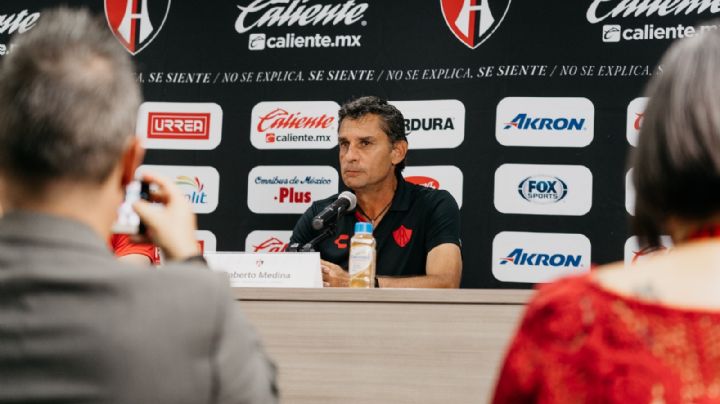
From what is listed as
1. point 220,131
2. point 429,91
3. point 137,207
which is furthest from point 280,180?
point 137,207

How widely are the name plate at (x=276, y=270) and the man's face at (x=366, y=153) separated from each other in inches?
47.3

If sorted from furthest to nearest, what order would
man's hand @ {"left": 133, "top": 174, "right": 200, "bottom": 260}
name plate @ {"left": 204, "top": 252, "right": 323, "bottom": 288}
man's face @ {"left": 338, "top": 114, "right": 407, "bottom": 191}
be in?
man's face @ {"left": 338, "top": 114, "right": 407, "bottom": 191}
name plate @ {"left": 204, "top": 252, "right": 323, "bottom": 288}
man's hand @ {"left": 133, "top": 174, "right": 200, "bottom": 260}

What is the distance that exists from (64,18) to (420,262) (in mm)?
2618

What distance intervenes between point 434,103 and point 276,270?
183 cm

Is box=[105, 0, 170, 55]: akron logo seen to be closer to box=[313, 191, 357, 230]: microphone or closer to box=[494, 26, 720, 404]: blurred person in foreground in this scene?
box=[313, 191, 357, 230]: microphone

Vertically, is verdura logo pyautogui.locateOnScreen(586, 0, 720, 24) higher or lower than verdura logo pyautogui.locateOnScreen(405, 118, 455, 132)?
higher

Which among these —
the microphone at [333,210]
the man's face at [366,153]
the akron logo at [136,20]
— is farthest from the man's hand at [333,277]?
the akron logo at [136,20]

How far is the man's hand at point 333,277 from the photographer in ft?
8.57

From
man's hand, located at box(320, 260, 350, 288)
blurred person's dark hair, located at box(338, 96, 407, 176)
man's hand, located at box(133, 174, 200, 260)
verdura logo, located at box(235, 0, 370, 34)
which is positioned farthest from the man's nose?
man's hand, located at box(133, 174, 200, 260)

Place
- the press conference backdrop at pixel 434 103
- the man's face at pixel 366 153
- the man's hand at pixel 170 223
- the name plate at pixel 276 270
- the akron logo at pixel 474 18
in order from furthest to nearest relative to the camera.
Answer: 1. the akron logo at pixel 474 18
2. the press conference backdrop at pixel 434 103
3. the man's face at pixel 366 153
4. the name plate at pixel 276 270
5. the man's hand at pixel 170 223

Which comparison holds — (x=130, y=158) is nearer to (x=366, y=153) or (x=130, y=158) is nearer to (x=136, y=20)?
(x=366, y=153)

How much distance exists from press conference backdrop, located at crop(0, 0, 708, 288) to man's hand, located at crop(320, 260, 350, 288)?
1.27 metres

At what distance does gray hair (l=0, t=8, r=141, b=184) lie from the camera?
0.81 m

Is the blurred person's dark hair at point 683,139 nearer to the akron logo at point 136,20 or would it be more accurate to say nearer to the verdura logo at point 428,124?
the verdura logo at point 428,124
